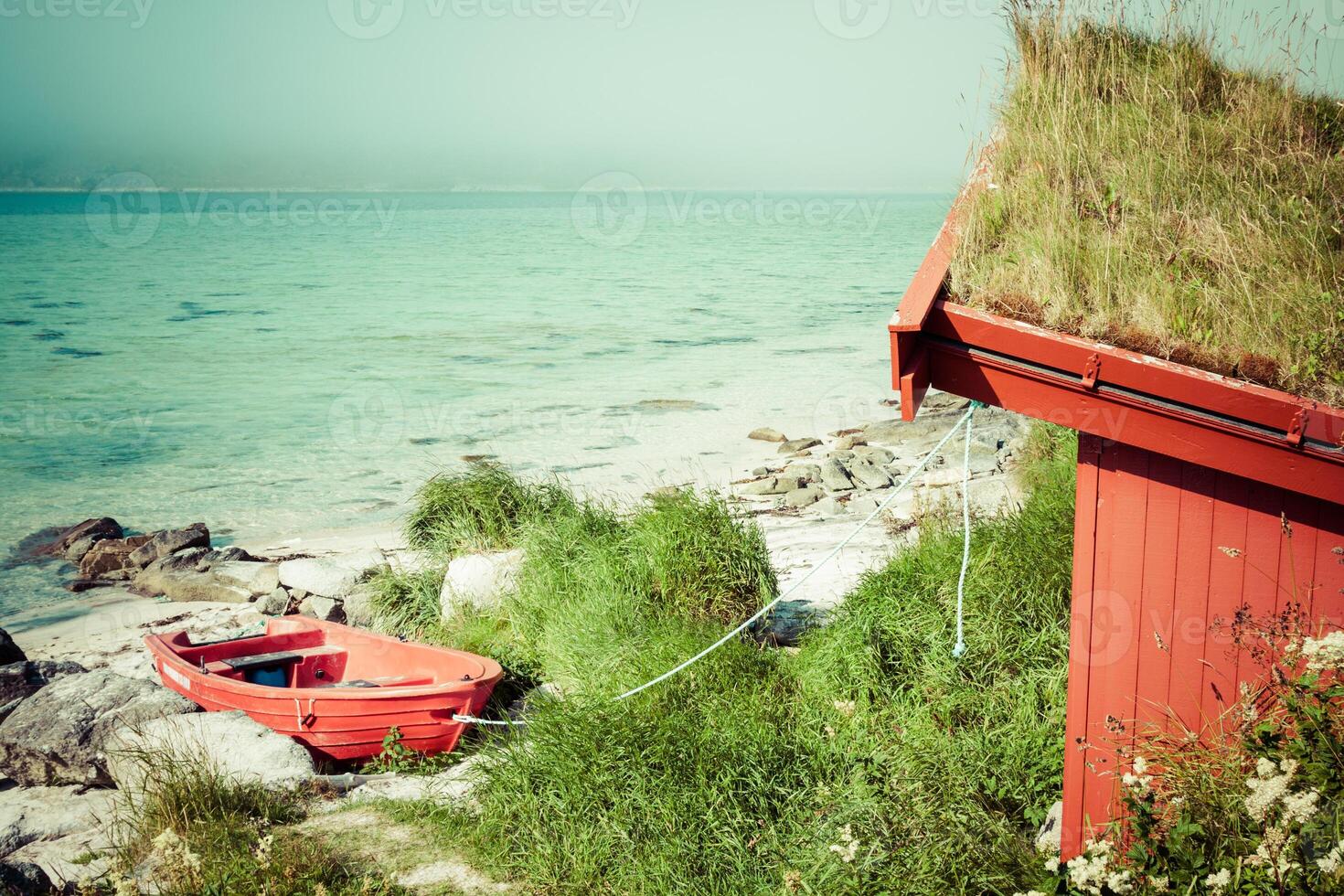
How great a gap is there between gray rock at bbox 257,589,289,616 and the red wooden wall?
31.9 feet

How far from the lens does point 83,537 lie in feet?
51.8

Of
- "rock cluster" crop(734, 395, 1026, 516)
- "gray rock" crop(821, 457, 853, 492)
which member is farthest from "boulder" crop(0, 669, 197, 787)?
"gray rock" crop(821, 457, 853, 492)

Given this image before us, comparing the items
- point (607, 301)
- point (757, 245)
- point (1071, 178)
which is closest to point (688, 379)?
point (607, 301)

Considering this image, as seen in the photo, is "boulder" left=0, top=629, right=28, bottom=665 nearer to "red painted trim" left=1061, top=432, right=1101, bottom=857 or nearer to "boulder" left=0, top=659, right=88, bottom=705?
"boulder" left=0, top=659, right=88, bottom=705

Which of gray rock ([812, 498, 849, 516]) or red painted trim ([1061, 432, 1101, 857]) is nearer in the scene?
red painted trim ([1061, 432, 1101, 857])

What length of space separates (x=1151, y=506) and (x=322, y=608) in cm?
934

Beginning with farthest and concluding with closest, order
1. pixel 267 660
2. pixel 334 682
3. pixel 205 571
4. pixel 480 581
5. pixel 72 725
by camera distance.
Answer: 1. pixel 205 571
2. pixel 480 581
3. pixel 334 682
4. pixel 267 660
5. pixel 72 725

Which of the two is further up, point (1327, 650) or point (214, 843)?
point (1327, 650)

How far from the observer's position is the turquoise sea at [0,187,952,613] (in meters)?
19.1

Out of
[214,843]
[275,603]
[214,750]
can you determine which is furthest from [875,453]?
[214,843]

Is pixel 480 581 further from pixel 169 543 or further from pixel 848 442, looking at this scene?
pixel 848 442

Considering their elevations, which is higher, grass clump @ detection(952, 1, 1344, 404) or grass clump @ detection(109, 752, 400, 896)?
grass clump @ detection(952, 1, 1344, 404)

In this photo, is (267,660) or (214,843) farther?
(267,660)

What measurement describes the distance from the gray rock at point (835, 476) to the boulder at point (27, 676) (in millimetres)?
10052
